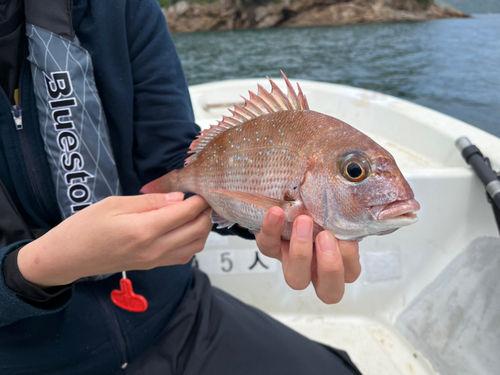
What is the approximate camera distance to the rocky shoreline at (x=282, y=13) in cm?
4019

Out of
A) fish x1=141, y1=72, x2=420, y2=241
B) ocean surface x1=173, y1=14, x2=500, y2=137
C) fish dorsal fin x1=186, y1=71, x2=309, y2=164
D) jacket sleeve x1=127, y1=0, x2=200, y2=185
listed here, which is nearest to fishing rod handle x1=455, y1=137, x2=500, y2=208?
fish x1=141, y1=72, x2=420, y2=241

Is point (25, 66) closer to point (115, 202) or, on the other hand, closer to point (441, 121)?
point (115, 202)

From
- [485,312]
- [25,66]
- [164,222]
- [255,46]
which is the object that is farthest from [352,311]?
[255,46]

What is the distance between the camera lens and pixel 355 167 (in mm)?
978

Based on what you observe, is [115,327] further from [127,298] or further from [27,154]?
[27,154]

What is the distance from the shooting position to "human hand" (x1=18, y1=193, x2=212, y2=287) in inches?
38.4

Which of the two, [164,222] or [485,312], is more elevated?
[164,222]

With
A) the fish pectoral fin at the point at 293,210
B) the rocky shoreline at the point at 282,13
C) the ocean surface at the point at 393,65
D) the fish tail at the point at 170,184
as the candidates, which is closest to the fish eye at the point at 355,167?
the fish pectoral fin at the point at 293,210

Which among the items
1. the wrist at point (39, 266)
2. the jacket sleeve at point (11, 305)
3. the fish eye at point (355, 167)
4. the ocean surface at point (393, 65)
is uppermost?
the fish eye at point (355, 167)

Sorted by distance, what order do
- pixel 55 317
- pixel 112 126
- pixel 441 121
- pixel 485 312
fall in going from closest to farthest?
pixel 55 317, pixel 112 126, pixel 485 312, pixel 441 121

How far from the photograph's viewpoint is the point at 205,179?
1275 mm

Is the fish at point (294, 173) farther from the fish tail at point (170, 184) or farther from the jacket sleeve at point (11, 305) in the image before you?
the jacket sleeve at point (11, 305)

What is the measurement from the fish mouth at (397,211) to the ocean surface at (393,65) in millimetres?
5369

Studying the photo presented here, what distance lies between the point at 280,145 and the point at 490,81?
11087 mm
